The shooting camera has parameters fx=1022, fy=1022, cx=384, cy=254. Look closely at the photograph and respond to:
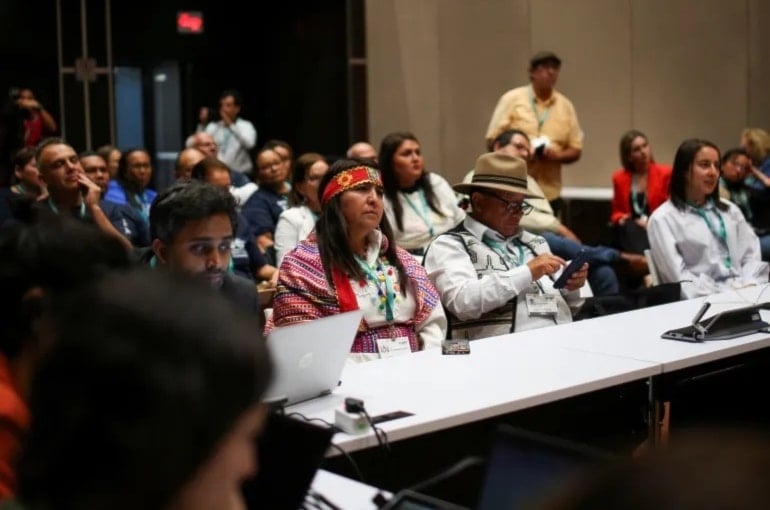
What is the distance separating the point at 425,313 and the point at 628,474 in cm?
312

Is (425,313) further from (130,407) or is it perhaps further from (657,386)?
(130,407)

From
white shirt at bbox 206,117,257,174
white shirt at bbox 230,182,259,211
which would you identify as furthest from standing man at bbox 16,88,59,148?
white shirt at bbox 230,182,259,211

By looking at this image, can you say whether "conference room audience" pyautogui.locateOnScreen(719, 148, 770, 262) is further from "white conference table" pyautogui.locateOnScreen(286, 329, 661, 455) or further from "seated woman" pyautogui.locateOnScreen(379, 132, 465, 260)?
"white conference table" pyautogui.locateOnScreen(286, 329, 661, 455)

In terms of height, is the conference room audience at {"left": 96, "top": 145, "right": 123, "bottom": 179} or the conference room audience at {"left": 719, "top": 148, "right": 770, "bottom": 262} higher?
the conference room audience at {"left": 96, "top": 145, "right": 123, "bottom": 179}

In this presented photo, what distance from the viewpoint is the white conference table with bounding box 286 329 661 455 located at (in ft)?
8.68

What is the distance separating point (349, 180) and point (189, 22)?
761 centimetres

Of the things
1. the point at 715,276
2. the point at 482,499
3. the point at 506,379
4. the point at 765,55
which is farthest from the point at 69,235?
the point at 765,55

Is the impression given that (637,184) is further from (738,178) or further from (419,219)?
(419,219)

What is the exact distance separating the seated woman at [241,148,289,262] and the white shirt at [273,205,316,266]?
1.90ft

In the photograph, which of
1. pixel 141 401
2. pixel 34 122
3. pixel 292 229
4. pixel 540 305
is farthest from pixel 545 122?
pixel 141 401

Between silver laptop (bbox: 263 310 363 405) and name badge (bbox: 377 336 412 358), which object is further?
name badge (bbox: 377 336 412 358)

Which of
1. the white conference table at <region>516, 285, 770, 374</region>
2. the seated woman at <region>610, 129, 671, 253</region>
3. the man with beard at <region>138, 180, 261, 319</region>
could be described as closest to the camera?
the man with beard at <region>138, 180, 261, 319</region>

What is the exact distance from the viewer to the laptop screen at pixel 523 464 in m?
1.50

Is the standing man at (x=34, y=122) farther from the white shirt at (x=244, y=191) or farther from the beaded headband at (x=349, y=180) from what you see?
the beaded headband at (x=349, y=180)
